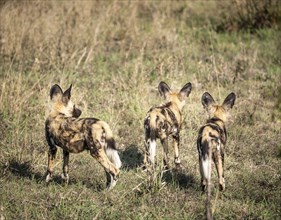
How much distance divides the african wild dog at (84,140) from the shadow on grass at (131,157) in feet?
2.24

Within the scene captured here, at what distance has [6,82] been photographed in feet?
19.6

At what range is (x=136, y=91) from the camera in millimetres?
6410

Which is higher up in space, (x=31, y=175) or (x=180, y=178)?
(x=180, y=178)

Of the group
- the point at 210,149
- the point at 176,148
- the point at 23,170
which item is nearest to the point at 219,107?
the point at 176,148

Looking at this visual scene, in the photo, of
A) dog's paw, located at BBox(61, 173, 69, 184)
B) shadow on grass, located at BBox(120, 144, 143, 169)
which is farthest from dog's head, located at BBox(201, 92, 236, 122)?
dog's paw, located at BBox(61, 173, 69, 184)

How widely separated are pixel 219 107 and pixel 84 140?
1.40 m

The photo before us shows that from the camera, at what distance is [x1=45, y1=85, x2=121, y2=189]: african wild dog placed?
409 cm

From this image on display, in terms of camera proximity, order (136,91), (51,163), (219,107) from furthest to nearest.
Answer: (136,91), (219,107), (51,163)

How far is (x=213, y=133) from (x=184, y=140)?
140 centimetres

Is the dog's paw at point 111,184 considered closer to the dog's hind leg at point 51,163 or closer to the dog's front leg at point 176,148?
the dog's hind leg at point 51,163

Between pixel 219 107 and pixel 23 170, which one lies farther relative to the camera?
pixel 219 107

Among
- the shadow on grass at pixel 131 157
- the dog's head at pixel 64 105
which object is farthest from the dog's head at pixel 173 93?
the dog's head at pixel 64 105

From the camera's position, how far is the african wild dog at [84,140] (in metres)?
4.09

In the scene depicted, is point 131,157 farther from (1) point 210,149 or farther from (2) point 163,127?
(1) point 210,149
